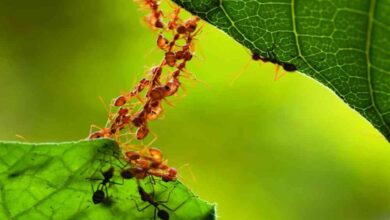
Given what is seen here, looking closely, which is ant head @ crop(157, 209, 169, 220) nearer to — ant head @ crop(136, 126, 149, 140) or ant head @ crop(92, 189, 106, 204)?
ant head @ crop(92, 189, 106, 204)

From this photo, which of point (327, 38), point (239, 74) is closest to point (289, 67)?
point (327, 38)

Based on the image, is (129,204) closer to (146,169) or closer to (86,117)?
(146,169)

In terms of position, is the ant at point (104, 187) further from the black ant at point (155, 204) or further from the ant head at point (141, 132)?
the ant head at point (141, 132)

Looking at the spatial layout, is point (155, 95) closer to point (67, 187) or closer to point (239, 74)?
point (67, 187)

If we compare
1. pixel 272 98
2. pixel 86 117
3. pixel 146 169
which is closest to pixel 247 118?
pixel 272 98

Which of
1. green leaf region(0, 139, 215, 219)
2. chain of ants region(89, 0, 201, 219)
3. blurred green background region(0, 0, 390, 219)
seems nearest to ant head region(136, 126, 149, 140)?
chain of ants region(89, 0, 201, 219)

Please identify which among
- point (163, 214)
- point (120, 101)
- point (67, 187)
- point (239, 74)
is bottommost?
point (163, 214)
